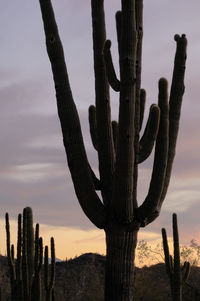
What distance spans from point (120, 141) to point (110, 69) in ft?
3.39

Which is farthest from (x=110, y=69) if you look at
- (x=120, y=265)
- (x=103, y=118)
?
(x=120, y=265)

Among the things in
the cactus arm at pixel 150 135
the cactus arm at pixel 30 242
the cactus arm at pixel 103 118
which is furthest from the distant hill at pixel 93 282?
the cactus arm at pixel 150 135

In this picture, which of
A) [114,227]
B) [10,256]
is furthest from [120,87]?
[10,256]

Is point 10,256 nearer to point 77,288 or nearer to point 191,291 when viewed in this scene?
point 191,291

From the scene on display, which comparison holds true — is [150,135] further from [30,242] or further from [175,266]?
[30,242]

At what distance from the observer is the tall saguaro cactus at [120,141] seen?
736cm

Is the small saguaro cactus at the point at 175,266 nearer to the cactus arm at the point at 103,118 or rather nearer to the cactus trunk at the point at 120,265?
the cactus trunk at the point at 120,265

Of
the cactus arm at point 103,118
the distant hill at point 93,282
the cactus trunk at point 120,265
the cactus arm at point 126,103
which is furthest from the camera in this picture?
the distant hill at point 93,282

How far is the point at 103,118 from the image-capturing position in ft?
26.4

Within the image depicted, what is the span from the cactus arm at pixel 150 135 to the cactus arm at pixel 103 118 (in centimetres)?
41

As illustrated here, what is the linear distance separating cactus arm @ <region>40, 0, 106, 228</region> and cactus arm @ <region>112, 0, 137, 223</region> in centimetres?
61

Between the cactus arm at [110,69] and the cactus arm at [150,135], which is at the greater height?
the cactus arm at [110,69]

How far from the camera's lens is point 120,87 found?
290 inches

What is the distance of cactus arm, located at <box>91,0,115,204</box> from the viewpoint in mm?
8047
